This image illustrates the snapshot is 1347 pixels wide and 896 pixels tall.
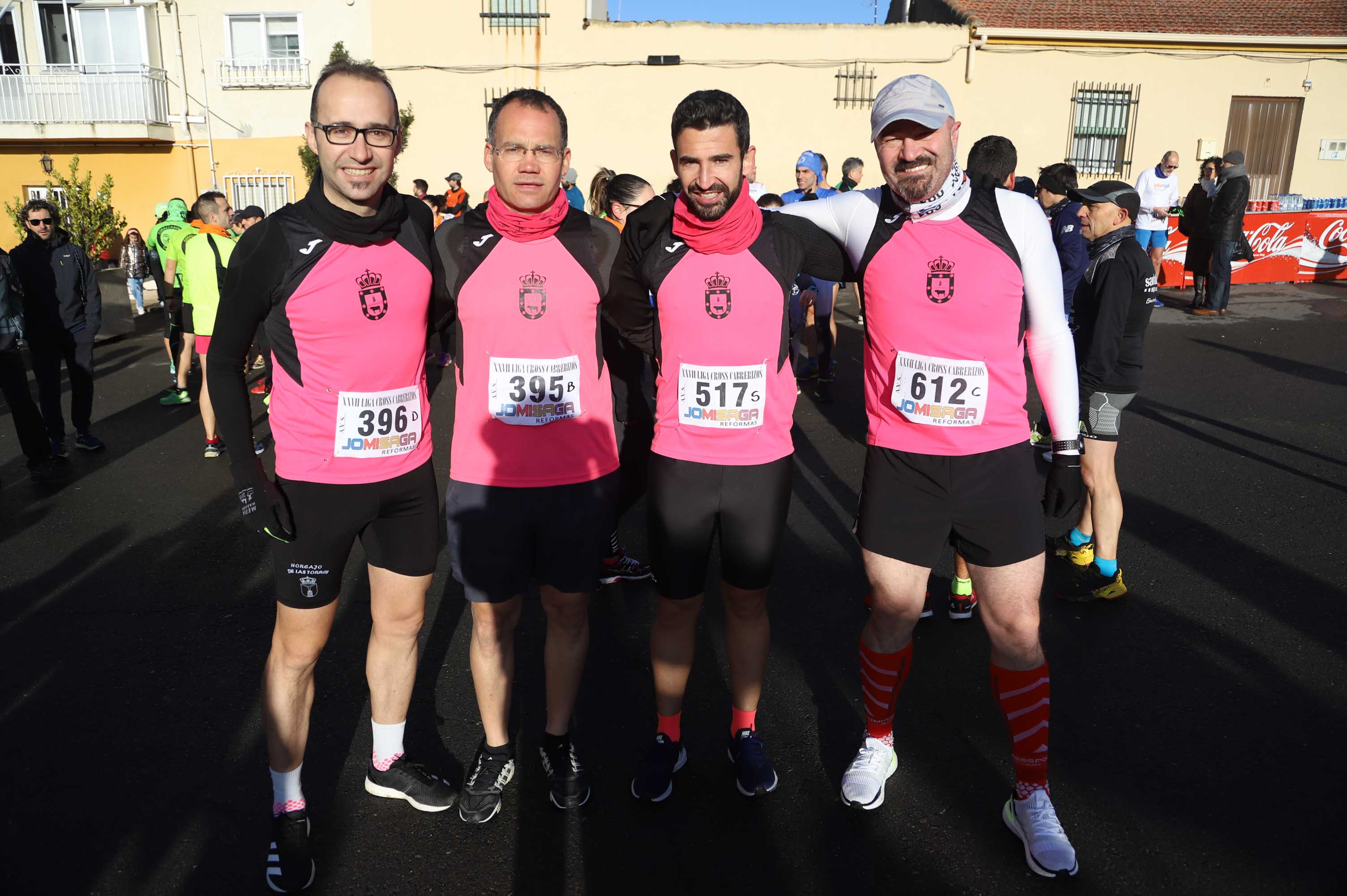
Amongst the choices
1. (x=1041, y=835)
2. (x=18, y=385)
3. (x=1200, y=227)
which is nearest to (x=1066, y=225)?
(x=1041, y=835)

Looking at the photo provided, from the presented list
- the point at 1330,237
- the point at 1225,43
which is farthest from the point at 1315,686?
the point at 1225,43

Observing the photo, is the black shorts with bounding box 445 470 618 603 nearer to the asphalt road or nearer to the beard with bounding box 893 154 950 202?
the asphalt road

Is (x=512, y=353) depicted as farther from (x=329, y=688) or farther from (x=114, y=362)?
(x=114, y=362)

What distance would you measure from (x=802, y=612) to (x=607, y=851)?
1898 millimetres

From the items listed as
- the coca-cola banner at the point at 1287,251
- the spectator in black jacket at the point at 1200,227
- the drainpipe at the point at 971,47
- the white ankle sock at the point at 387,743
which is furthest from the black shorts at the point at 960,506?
the drainpipe at the point at 971,47

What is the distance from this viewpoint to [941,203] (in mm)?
2691

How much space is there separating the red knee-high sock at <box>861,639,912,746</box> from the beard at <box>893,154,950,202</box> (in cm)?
145

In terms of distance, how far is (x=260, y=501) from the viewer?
260 centimetres

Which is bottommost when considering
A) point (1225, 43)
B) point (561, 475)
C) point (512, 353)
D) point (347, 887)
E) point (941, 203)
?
point (347, 887)

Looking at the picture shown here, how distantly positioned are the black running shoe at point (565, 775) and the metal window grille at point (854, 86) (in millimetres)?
19158

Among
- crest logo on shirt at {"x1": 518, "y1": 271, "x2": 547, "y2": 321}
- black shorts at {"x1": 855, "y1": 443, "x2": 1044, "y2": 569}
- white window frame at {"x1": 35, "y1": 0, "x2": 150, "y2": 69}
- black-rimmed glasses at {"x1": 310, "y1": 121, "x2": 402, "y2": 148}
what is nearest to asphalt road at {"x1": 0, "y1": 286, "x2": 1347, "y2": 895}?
black shorts at {"x1": 855, "y1": 443, "x2": 1044, "y2": 569}

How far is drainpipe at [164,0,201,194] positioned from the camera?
2050cm

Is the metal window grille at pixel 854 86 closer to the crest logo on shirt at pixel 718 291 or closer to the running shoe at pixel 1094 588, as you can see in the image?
the running shoe at pixel 1094 588

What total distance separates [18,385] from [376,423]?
5.61m
